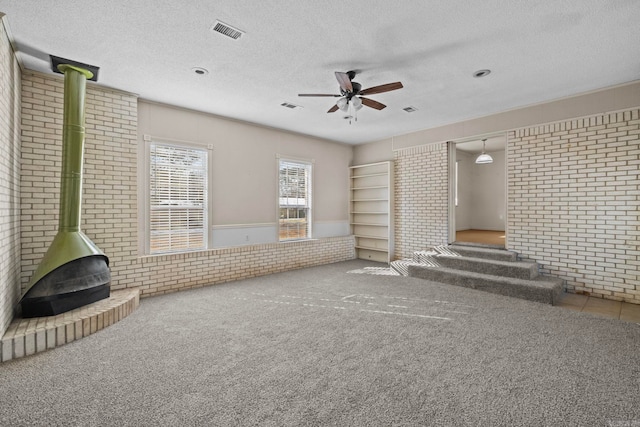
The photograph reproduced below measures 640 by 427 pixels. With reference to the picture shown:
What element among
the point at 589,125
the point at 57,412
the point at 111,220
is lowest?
the point at 57,412

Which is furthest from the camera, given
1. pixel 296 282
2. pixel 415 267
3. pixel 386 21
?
pixel 415 267

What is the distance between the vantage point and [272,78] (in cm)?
380

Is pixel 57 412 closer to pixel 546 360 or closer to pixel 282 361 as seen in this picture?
pixel 282 361

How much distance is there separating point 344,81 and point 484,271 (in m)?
3.98

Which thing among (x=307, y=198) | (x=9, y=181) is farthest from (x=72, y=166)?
(x=307, y=198)

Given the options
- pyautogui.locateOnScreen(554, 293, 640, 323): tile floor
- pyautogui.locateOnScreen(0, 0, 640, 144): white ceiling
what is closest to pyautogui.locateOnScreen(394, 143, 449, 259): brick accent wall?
pyautogui.locateOnScreen(0, 0, 640, 144): white ceiling

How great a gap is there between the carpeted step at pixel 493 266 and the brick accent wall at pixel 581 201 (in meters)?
0.44

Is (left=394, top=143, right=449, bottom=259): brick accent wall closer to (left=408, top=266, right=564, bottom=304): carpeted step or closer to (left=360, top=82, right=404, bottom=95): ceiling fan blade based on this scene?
(left=408, top=266, right=564, bottom=304): carpeted step

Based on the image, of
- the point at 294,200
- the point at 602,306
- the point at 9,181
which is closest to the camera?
A: the point at 9,181

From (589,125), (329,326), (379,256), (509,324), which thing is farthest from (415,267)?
(589,125)

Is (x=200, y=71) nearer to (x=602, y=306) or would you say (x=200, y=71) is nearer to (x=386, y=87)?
(x=386, y=87)

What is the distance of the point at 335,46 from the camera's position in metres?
3.05

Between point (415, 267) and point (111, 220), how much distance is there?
16.8 feet

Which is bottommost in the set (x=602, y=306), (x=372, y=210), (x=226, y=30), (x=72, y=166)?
(x=602, y=306)
